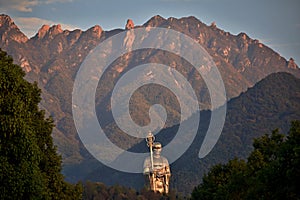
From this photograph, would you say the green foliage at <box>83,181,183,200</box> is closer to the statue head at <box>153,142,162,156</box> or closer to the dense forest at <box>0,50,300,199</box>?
the statue head at <box>153,142,162,156</box>

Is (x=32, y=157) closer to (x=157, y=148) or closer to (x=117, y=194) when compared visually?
(x=157, y=148)

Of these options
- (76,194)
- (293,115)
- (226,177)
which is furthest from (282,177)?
(293,115)

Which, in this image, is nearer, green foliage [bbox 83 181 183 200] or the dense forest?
the dense forest

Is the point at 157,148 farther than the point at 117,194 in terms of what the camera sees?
No

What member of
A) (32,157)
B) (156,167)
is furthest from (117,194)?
(32,157)

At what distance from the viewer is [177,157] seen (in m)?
173

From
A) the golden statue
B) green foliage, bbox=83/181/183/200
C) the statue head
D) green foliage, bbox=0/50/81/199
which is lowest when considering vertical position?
green foliage, bbox=0/50/81/199

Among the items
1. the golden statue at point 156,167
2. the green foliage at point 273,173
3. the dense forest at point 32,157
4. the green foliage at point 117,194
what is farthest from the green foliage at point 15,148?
the green foliage at point 117,194

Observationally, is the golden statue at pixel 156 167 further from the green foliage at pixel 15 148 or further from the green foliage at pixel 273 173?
the green foliage at pixel 15 148

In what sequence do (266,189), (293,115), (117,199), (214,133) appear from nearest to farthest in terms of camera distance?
(266,189) → (117,199) → (293,115) → (214,133)

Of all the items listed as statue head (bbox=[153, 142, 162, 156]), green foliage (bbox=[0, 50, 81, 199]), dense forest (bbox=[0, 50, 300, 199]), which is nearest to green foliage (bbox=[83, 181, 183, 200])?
statue head (bbox=[153, 142, 162, 156])

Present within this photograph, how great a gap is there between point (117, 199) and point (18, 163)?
82.9 m

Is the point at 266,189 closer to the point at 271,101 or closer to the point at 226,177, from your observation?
the point at 226,177

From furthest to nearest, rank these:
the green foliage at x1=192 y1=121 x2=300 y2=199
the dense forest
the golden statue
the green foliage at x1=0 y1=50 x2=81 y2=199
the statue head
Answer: the statue head → the golden statue → the green foliage at x1=192 y1=121 x2=300 y2=199 → the dense forest → the green foliage at x1=0 y1=50 x2=81 y2=199
